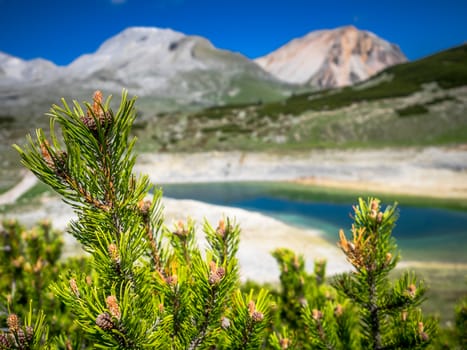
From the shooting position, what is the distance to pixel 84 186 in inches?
53.6

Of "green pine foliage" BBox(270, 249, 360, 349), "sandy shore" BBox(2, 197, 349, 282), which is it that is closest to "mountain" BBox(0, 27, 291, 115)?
"sandy shore" BBox(2, 197, 349, 282)

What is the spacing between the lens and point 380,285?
6.65ft

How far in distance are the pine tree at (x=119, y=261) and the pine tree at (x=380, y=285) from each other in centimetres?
74

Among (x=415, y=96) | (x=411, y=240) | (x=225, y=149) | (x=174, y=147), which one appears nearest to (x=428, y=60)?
(x=415, y=96)

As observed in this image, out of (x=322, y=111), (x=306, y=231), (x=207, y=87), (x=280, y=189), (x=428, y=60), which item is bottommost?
(x=306, y=231)

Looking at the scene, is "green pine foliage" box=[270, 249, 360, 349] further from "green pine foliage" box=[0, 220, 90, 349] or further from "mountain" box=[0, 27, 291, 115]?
"mountain" box=[0, 27, 291, 115]

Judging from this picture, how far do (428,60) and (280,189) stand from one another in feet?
240

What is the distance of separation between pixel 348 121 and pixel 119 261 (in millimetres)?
59583

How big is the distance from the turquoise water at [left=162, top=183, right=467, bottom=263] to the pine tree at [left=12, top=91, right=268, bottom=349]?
1706 cm

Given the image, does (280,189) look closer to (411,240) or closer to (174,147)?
(411,240)

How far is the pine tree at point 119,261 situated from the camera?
1241mm

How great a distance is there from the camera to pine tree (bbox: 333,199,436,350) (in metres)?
1.88

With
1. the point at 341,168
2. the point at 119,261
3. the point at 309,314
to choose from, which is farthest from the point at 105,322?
the point at 341,168

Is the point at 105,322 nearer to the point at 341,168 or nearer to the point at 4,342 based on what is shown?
the point at 4,342
